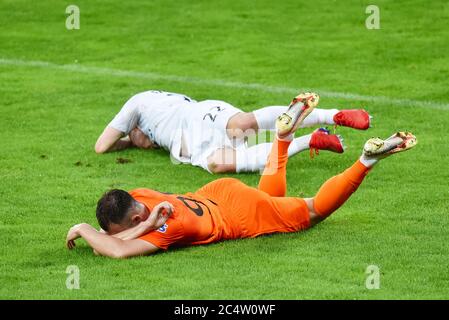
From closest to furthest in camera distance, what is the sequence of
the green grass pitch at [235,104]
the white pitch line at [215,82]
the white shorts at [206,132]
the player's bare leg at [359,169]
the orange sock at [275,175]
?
the green grass pitch at [235,104] < the player's bare leg at [359,169] < the orange sock at [275,175] < the white shorts at [206,132] < the white pitch line at [215,82]

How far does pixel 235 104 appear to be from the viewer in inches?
502

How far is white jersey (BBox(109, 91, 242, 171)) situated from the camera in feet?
34.8

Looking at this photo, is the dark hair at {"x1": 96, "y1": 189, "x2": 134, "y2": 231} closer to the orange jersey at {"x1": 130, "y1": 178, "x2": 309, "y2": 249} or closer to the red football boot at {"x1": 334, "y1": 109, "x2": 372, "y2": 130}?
the orange jersey at {"x1": 130, "y1": 178, "x2": 309, "y2": 249}

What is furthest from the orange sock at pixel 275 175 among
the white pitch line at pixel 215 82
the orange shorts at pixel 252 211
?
the white pitch line at pixel 215 82

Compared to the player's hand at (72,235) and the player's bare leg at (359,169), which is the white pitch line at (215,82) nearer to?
the player's bare leg at (359,169)

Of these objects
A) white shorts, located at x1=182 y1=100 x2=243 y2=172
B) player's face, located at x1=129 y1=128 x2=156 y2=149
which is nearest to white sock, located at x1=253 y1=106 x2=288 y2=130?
white shorts, located at x1=182 y1=100 x2=243 y2=172

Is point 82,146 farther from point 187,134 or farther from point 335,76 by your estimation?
point 335,76

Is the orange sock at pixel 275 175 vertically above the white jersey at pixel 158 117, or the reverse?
the white jersey at pixel 158 117

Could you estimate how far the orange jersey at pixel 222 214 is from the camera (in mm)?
8078

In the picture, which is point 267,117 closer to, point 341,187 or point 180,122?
point 180,122

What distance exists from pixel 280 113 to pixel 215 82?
11.4 feet

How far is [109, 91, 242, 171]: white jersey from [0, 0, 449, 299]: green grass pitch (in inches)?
8.9

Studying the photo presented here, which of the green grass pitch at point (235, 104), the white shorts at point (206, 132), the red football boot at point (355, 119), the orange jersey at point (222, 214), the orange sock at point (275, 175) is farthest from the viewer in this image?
the white shorts at point (206, 132)

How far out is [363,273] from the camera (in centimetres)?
760
